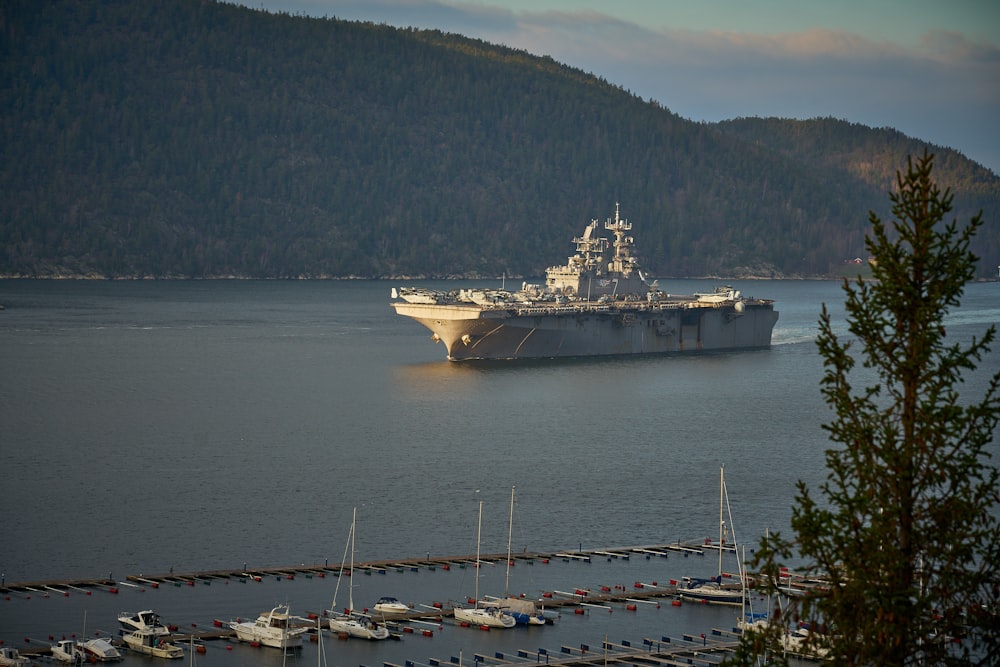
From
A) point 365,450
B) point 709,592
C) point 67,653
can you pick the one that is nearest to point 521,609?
point 709,592

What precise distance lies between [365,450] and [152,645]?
24.5 metres

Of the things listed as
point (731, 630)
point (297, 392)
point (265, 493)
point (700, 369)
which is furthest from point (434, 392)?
point (731, 630)

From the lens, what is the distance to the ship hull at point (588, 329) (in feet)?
250

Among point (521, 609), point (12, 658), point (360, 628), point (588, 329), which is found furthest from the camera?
point (588, 329)

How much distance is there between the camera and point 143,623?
93.7 ft

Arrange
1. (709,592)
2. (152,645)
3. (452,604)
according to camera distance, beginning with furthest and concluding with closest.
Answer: (709,592) < (452,604) < (152,645)

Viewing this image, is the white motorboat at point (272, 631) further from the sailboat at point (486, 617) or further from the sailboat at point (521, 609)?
the sailboat at point (521, 609)

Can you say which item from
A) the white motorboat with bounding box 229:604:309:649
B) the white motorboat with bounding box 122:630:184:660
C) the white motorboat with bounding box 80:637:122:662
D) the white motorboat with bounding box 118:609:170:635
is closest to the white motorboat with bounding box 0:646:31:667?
the white motorboat with bounding box 80:637:122:662

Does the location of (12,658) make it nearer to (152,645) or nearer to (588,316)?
(152,645)

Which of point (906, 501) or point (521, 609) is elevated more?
point (906, 501)

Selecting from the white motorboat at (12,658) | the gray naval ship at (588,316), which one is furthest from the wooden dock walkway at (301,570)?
the gray naval ship at (588,316)

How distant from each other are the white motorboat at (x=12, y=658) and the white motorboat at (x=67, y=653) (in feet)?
1.76

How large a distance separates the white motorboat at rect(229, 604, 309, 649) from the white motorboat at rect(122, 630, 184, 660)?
1385 mm

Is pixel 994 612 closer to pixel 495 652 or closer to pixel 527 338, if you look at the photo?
pixel 495 652
